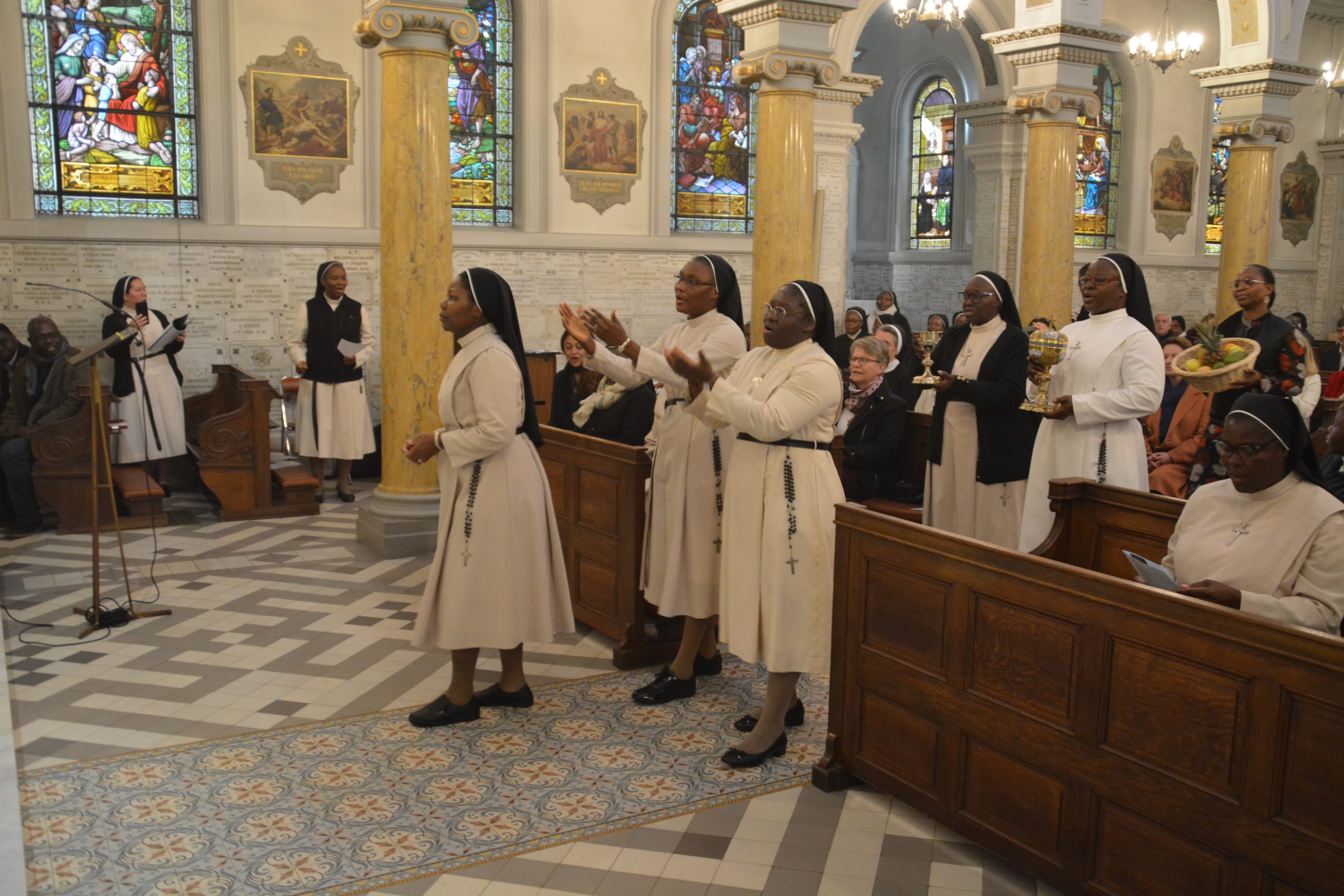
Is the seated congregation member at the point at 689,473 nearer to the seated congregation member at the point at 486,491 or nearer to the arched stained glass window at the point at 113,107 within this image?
the seated congregation member at the point at 486,491

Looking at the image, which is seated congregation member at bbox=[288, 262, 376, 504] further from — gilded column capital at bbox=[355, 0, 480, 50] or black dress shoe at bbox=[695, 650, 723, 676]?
black dress shoe at bbox=[695, 650, 723, 676]

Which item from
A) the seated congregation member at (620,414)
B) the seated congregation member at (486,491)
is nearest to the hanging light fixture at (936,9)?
the seated congregation member at (620,414)

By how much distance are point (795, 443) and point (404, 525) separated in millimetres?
4255

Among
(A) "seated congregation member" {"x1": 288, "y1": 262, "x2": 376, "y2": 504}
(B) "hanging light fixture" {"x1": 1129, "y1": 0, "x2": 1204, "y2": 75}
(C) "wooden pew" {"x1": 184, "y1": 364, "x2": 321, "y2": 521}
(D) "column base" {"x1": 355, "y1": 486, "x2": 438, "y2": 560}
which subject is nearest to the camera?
(D) "column base" {"x1": 355, "y1": 486, "x2": 438, "y2": 560}

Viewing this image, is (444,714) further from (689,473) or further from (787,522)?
(787,522)

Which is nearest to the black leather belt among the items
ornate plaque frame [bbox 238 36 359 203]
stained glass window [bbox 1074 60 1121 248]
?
ornate plaque frame [bbox 238 36 359 203]

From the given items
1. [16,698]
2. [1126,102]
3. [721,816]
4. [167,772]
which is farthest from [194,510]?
[1126,102]

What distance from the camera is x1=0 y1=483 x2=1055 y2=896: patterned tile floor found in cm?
371

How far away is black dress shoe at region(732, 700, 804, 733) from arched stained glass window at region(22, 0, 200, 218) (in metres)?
8.45

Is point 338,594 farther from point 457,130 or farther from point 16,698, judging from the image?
point 457,130

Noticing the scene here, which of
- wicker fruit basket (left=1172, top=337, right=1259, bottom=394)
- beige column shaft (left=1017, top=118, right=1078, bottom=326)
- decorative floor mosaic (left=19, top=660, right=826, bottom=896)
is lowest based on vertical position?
decorative floor mosaic (left=19, top=660, right=826, bottom=896)

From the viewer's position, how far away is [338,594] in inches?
274

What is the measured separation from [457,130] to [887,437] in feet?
24.8

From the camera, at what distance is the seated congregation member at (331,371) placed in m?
9.27
